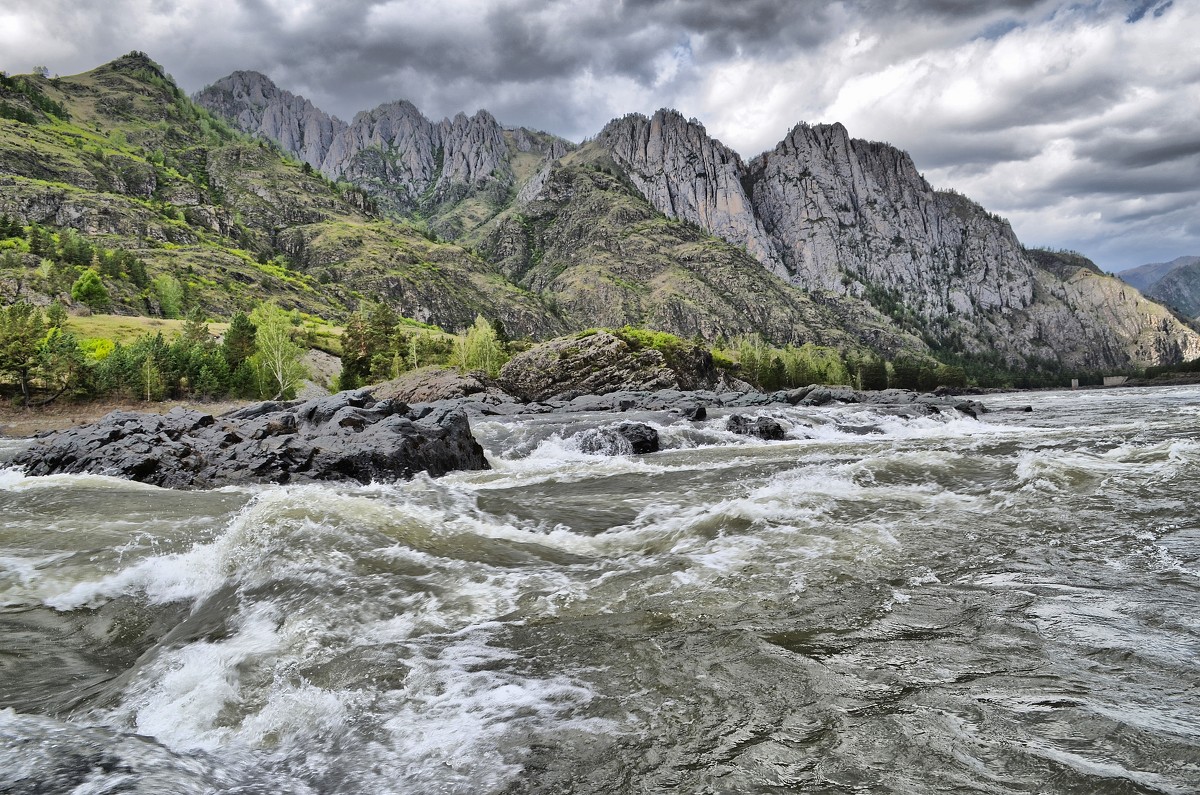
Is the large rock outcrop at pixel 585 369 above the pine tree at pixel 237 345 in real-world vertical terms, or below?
below

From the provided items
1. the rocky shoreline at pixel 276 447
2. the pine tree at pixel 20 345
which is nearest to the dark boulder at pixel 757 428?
the rocky shoreline at pixel 276 447

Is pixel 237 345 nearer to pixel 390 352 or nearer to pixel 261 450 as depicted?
pixel 390 352

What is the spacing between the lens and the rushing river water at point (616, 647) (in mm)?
3730

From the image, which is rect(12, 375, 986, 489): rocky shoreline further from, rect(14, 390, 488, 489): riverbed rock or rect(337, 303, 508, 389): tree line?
rect(337, 303, 508, 389): tree line

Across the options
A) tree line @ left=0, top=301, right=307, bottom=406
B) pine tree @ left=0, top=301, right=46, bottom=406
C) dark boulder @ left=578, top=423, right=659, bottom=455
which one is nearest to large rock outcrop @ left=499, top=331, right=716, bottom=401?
tree line @ left=0, top=301, right=307, bottom=406

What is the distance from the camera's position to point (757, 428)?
32000 millimetres

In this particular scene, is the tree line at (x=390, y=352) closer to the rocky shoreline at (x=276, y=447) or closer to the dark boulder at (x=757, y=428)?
the dark boulder at (x=757, y=428)

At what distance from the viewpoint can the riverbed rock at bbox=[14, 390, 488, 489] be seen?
19.5m

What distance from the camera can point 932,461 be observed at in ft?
55.3

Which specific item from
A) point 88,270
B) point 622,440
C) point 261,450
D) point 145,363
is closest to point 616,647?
point 261,450

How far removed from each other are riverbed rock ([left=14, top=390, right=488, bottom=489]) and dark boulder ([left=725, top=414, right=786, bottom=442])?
14905 millimetres

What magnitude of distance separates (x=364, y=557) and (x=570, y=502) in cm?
672

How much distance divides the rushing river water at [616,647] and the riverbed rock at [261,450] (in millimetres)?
7451

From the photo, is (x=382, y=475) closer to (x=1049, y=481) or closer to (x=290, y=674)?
(x=290, y=674)
